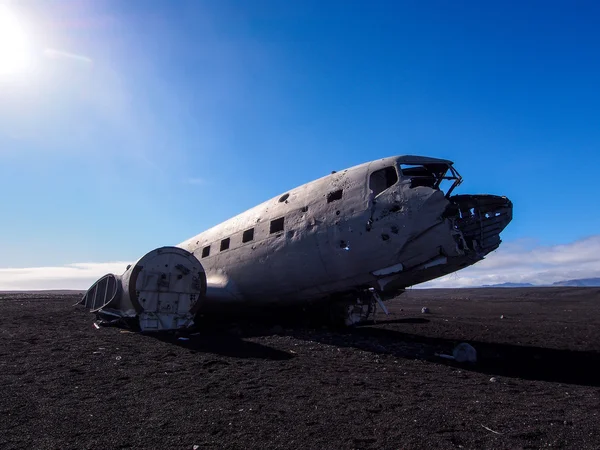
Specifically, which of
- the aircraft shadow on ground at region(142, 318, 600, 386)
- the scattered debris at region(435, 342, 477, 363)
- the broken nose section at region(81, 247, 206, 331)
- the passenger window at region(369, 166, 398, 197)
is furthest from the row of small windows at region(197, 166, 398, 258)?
the scattered debris at region(435, 342, 477, 363)

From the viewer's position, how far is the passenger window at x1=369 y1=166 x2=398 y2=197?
1162 centimetres

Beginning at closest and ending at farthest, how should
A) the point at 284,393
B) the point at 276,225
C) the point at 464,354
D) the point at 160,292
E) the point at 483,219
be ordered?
the point at 284,393, the point at 464,354, the point at 483,219, the point at 160,292, the point at 276,225

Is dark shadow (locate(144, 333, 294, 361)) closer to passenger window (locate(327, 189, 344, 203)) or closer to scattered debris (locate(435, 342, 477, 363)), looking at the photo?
scattered debris (locate(435, 342, 477, 363))

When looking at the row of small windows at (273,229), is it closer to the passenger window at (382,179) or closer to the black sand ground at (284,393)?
the passenger window at (382,179)

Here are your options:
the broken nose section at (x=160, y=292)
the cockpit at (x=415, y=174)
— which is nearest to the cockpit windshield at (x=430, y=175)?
the cockpit at (x=415, y=174)

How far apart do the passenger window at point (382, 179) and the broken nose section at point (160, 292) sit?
6.11 m

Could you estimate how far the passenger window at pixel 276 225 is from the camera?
13461 millimetres

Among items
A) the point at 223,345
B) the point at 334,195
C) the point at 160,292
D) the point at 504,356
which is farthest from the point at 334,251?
the point at 160,292

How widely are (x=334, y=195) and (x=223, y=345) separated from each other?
17.1 ft

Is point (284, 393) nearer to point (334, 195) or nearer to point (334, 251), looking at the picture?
point (334, 251)

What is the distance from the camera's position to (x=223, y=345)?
35.9 ft

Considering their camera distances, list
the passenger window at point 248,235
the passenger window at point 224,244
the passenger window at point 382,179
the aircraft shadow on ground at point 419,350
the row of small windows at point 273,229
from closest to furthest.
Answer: the aircraft shadow on ground at point 419,350 → the passenger window at point 382,179 → the row of small windows at point 273,229 → the passenger window at point 248,235 → the passenger window at point 224,244

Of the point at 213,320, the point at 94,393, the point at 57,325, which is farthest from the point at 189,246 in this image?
the point at 94,393

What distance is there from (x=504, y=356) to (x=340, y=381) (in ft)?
19.3
